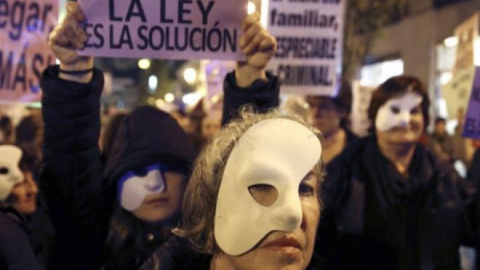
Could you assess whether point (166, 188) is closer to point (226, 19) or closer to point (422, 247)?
point (226, 19)

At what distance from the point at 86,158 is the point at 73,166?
0.06 meters

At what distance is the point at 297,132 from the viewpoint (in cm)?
216

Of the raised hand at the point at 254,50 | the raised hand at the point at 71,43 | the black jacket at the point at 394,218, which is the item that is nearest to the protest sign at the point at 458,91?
the black jacket at the point at 394,218

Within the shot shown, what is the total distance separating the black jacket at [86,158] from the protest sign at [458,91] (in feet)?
9.62

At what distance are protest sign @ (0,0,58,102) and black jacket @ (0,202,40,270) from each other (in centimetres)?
132

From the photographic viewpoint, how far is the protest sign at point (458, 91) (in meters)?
5.46

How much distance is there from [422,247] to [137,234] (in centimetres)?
188

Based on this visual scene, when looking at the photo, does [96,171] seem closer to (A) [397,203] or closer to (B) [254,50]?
(B) [254,50]

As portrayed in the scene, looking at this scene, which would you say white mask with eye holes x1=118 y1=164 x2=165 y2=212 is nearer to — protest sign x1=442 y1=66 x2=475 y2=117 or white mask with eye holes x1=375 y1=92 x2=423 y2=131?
white mask with eye holes x1=375 y1=92 x2=423 y2=131

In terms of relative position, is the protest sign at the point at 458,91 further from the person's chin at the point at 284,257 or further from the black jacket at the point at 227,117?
the person's chin at the point at 284,257

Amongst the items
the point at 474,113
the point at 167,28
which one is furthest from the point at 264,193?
the point at 474,113

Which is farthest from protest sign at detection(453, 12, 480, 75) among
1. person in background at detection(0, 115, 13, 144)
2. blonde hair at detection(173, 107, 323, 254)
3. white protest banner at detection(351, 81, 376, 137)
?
blonde hair at detection(173, 107, 323, 254)

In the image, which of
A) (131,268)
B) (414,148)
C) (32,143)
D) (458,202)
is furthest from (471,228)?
(32,143)

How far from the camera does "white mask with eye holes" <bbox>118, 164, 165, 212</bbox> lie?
303cm
